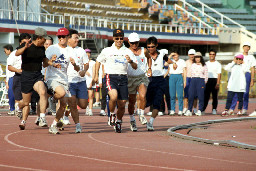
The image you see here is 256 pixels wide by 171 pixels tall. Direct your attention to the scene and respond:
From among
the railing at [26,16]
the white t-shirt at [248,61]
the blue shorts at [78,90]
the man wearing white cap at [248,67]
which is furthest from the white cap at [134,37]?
the railing at [26,16]

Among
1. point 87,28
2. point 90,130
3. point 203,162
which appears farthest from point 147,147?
point 87,28

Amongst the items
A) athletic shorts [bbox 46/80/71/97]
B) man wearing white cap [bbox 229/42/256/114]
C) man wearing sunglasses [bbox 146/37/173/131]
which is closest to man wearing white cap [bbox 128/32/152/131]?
man wearing sunglasses [bbox 146/37/173/131]

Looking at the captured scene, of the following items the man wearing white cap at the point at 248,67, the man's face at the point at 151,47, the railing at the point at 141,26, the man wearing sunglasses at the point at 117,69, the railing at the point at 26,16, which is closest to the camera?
the man wearing sunglasses at the point at 117,69

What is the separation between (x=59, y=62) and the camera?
42.6 feet

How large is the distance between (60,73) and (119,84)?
1.18 m

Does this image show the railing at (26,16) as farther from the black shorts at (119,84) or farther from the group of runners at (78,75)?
the black shorts at (119,84)

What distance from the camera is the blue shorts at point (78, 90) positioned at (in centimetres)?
1379

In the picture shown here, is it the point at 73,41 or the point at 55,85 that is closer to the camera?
the point at 55,85

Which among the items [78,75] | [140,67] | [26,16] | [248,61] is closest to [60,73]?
[78,75]

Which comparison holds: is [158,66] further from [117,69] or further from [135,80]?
[117,69]

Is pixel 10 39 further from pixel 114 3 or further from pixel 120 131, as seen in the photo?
pixel 120 131

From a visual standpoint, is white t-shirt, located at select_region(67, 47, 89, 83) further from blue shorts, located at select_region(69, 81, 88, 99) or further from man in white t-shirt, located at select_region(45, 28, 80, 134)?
man in white t-shirt, located at select_region(45, 28, 80, 134)

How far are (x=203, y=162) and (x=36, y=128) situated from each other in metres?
6.59

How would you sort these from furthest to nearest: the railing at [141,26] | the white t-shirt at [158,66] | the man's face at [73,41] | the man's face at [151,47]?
the railing at [141,26]
the white t-shirt at [158,66]
the man's face at [151,47]
the man's face at [73,41]
